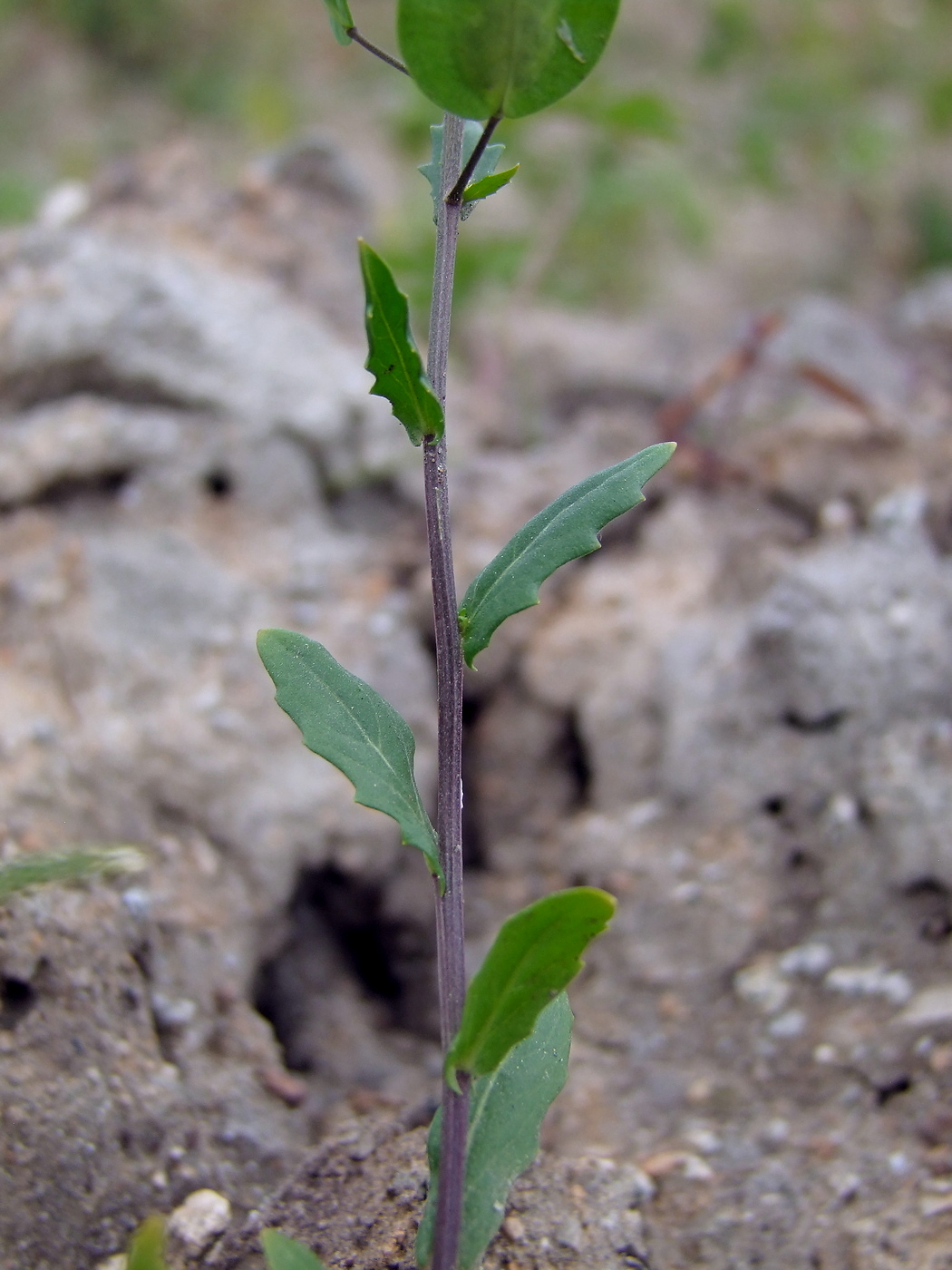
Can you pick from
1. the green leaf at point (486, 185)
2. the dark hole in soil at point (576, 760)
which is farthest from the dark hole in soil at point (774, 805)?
the green leaf at point (486, 185)

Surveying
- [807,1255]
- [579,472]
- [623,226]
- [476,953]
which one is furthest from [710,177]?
[807,1255]

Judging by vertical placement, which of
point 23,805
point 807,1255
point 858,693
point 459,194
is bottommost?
point 807,1255

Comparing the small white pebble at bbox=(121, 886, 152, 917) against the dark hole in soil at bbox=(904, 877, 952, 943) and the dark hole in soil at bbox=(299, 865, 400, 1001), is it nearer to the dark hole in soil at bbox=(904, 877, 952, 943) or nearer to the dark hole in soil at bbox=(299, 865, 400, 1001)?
the dark hole in soil at bbox=(299, 865, 400, 1001)

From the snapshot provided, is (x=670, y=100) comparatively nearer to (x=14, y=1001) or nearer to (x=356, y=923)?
(x=356, y=923)

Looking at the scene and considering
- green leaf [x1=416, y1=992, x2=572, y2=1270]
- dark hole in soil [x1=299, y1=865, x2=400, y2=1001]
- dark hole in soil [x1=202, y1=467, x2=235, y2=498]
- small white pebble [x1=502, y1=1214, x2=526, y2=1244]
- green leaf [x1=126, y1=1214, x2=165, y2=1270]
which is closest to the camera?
green leaf [x1=126, y1=1214, x2=165, y2=1270]

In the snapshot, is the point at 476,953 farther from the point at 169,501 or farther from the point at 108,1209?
the point at 169,501

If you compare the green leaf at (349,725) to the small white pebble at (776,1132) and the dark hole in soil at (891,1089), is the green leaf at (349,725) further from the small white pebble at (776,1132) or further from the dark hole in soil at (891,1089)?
the dark hole in soil at (891,1089)

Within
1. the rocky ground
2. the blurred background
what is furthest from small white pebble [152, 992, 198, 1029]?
the blurred background
